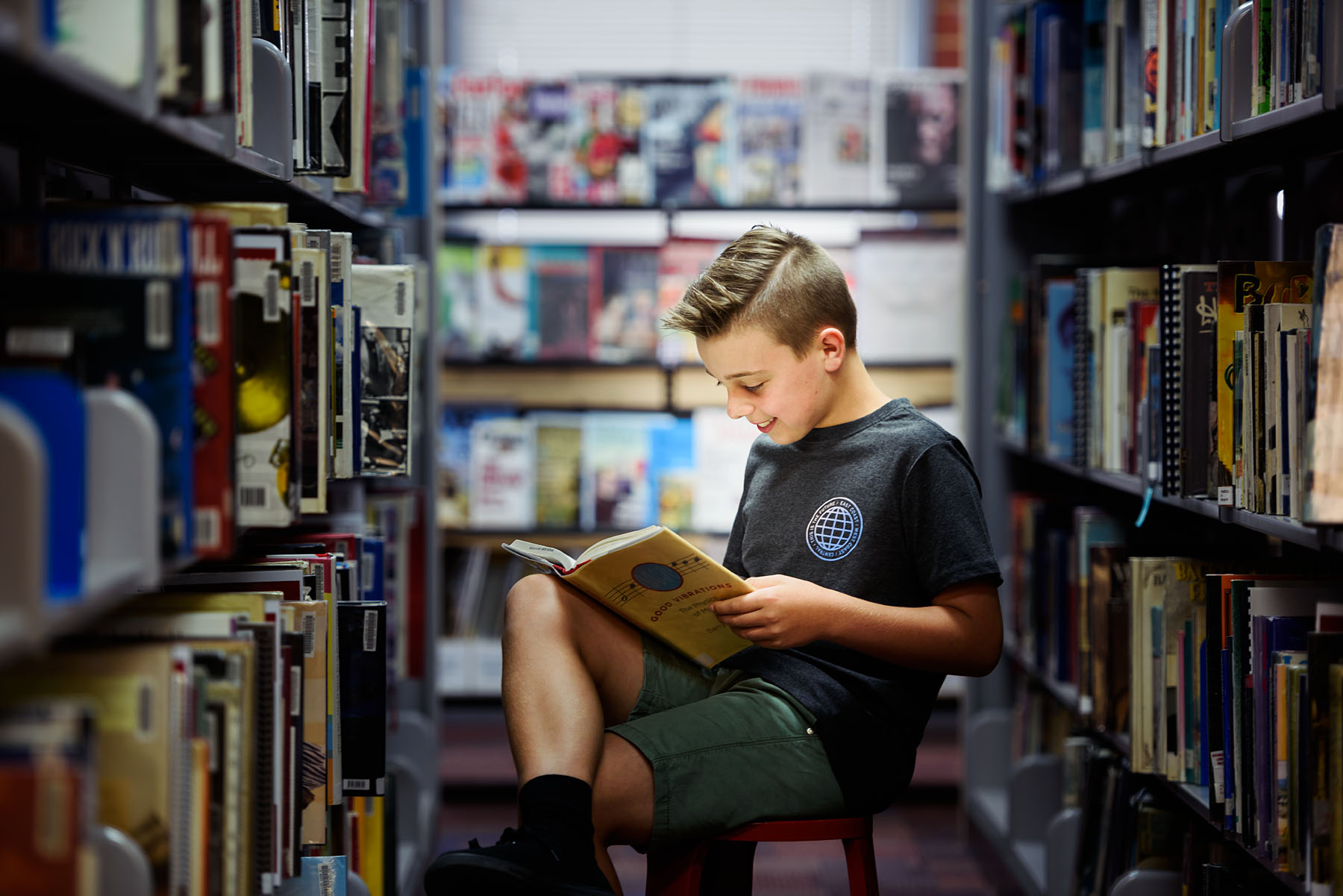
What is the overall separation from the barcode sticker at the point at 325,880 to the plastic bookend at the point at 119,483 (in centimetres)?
54

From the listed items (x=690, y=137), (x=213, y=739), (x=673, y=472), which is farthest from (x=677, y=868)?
(x=690, y=137)

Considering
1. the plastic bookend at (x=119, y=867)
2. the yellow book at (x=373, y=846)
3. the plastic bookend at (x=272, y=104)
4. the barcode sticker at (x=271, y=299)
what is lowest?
the yellow book at (x=373, y=846)

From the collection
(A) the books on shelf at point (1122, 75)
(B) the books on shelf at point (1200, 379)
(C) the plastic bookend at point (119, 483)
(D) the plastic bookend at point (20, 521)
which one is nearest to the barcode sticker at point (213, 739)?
(C) the plastic bookend at point (119, 483)

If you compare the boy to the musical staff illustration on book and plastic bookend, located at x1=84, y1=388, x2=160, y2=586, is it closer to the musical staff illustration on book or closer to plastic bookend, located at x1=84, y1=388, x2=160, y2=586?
the musical staff illustration on book

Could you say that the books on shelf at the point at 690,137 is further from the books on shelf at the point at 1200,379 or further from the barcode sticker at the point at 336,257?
the barcode sticker at the point at 336,257

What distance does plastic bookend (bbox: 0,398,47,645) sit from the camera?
72 cm

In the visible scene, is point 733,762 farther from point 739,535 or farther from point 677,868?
point 739,535

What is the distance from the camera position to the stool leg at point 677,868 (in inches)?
54.7

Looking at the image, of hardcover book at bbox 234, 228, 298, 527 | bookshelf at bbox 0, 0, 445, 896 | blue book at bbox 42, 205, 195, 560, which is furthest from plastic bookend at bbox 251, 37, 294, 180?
blue book at bbox 42, 205, 195, 560

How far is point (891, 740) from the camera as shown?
1.47m

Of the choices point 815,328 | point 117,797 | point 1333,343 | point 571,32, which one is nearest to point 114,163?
point 117,797

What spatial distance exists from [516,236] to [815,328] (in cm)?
208

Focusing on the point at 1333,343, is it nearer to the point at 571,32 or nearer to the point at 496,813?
the point at 496,813

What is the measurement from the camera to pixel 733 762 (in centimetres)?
139
